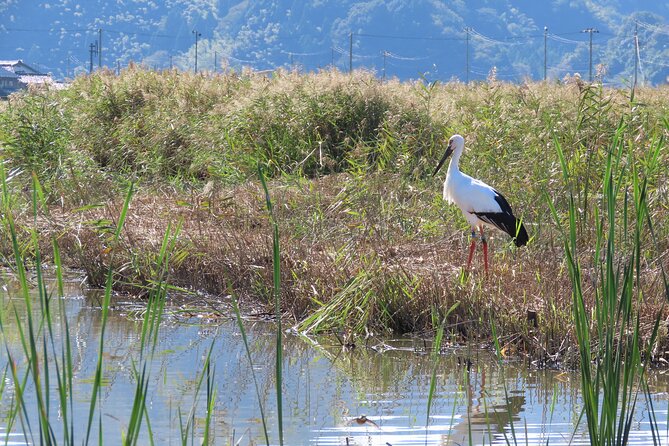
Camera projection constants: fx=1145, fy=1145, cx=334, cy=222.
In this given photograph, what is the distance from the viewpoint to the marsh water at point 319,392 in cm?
548

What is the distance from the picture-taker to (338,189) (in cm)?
1178

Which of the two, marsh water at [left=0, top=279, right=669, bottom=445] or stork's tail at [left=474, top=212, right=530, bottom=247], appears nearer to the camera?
marsh water at [left=0, top=279, right=669, bottom=445]

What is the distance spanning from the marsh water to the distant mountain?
397 feet

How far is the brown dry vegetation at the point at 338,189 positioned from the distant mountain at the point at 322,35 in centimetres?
11305

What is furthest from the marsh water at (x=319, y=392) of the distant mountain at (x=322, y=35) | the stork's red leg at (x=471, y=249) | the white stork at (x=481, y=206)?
the distant mountain at (x=322, y=35)

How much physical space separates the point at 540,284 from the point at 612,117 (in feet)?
18.3

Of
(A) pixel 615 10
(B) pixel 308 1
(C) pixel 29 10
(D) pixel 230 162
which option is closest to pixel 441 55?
(B) pixel 308 1

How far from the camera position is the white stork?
9.09 m

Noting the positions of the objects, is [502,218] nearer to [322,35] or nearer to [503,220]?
[503,220]

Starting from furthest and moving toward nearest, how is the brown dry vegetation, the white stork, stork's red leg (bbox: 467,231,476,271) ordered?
the white stork < stork's red leg (bbox: 467,231,476,271) < the brown dry vegetation

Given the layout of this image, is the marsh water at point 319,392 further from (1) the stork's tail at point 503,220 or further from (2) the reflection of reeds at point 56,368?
(1) the stork's tail at point 503,220

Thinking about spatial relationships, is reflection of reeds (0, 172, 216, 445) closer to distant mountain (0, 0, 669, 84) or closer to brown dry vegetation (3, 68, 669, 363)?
brown dry vegetation (3, 68, 669, 363)

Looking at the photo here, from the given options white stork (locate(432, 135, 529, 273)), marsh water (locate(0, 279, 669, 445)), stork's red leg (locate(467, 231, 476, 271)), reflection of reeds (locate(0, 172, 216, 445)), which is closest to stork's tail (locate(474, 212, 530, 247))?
white stork (locate(432, 135, 529, 273))

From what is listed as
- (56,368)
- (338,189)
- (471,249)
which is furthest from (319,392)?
(338,189)
